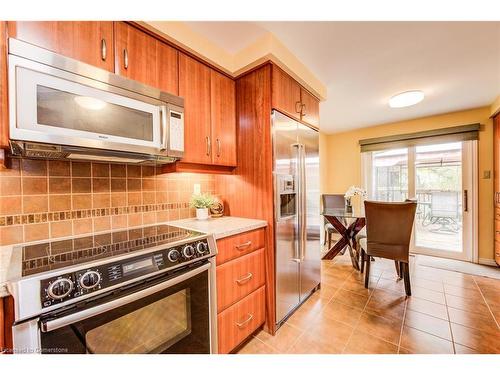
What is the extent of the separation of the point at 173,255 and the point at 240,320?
0.78 meters

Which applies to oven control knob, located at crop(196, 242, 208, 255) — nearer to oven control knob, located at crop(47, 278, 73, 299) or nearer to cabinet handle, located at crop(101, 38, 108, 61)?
oven control knob, located at crop(47, 278, 73, 299)

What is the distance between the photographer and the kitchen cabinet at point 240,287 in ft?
4.27

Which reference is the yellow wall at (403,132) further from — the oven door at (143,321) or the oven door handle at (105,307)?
the oven door handle at (105,307)

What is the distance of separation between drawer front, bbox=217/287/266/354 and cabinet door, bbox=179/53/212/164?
1072mm

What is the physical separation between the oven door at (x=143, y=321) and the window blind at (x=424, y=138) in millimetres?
3918

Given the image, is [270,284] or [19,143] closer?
[19,143]

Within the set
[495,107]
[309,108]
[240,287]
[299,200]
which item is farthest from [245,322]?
[495,107]

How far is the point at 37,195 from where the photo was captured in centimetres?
111

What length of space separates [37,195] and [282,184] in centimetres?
155

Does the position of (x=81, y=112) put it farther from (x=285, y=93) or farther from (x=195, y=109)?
(x=285, y=93)

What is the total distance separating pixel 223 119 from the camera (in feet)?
5.62
